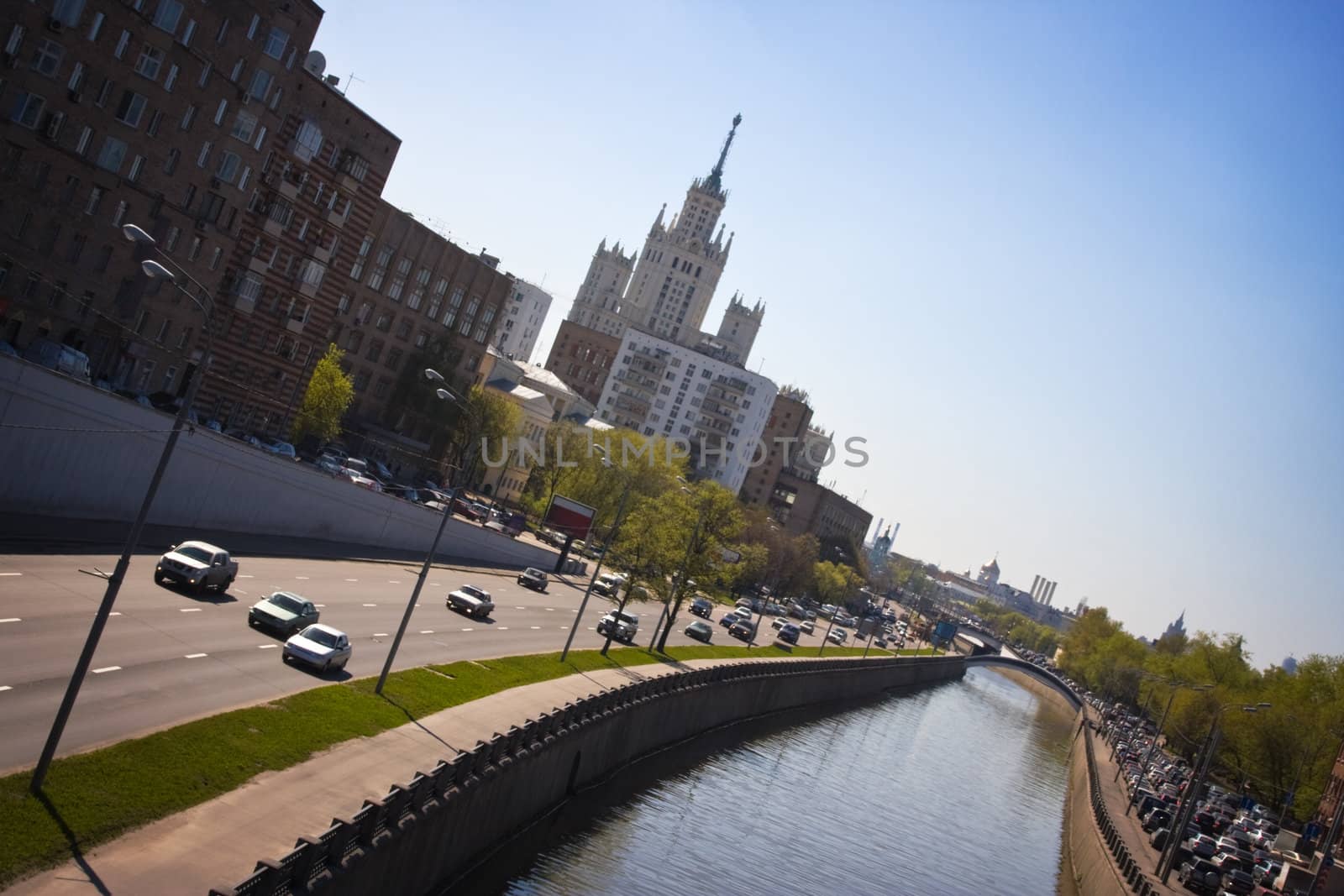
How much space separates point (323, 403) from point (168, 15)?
98.9 feet

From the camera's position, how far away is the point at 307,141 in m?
71.1

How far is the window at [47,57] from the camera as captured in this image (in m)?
50.1

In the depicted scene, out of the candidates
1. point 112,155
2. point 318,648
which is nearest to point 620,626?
point 318,648

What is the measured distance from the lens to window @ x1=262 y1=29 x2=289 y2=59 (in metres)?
62.2

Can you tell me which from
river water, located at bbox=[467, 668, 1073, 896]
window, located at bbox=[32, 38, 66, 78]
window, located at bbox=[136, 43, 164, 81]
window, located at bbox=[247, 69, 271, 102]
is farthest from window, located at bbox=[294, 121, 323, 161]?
river water, located at bbox=[467, 668, 1073, 896]

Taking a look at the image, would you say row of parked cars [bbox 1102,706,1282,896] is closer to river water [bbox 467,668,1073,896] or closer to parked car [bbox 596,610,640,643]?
river water [bbox 467,668,1073,896]

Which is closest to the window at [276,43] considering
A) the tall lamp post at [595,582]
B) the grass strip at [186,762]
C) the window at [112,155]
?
the window at [112,155]

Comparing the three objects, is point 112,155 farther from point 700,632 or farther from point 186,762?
point 700,632

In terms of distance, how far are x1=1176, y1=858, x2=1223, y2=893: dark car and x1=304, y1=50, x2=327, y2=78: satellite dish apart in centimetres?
6104

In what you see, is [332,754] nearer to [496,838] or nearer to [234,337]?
[496,838]

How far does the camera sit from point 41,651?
26484mm

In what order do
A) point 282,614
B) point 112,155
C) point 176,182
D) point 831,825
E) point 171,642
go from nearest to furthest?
point 171,642, point 282,614, point 112,155, point 831,825, point 176,182

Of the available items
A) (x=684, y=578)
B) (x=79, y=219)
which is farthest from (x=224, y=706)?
(x=684, y=578)

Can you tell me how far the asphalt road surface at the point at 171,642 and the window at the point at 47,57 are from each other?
22.5 metres
